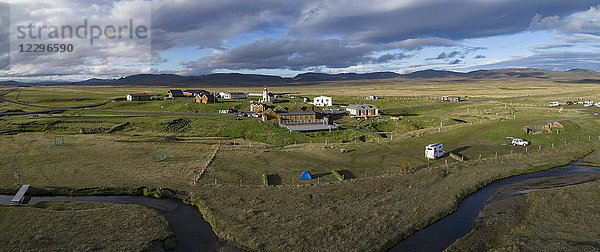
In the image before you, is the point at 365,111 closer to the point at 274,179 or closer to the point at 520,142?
the point at 520,142

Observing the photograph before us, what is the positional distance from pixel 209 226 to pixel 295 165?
1561 centimetres

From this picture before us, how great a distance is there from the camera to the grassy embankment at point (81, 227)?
20.9 m

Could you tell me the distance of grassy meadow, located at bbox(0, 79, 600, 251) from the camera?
2450 centimetres

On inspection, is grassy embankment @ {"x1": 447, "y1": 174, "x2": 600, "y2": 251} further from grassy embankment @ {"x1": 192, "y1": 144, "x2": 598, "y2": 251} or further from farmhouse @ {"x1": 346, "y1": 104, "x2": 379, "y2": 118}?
farmhouse @ {"x1": 346, "y1": 104, "x2": 379, "y2": 118}

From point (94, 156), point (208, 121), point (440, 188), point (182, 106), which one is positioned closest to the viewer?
point (440, 188)

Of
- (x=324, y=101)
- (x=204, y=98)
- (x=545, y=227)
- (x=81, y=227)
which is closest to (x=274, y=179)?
(x=81, y=227)

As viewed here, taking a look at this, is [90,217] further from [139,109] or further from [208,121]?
[139,109]

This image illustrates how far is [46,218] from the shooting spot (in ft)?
80.7

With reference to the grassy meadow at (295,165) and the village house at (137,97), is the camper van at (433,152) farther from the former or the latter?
the village house at (137,97)

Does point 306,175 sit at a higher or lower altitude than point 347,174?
higher

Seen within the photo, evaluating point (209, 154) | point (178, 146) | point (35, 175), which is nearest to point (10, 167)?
point (35, 175)

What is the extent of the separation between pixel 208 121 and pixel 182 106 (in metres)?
31.3

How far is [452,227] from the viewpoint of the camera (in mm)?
25141

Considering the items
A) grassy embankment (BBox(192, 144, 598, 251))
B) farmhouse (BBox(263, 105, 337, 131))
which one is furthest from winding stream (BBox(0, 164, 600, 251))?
farmhouse (BBox(263, 105, 337, 131))
